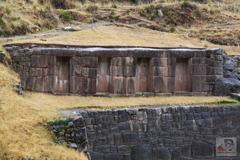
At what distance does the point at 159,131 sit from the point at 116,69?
3498 millimetres

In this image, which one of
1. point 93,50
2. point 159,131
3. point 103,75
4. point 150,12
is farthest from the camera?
point 150,12

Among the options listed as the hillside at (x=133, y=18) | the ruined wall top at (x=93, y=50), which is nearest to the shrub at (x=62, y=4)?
the hillside at (x=133, y=18)

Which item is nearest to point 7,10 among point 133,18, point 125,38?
point 125,38

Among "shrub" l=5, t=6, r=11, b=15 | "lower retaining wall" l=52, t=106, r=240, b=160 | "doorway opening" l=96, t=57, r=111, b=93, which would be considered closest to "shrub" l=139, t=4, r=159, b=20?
"shrub" l=5, t=6, r=11, b=15

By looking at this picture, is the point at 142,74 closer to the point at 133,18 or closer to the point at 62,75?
the point at 62,75

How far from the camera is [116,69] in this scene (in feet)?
74.8

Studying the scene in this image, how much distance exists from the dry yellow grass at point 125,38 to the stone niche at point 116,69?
3.29 ft

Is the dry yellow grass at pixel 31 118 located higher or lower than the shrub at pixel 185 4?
lower

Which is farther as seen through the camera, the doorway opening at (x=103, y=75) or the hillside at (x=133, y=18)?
the hillside at (x=133, y=18)

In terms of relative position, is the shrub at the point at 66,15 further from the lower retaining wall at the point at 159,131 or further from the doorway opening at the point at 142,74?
the lower retaining wall at the point at 159,131

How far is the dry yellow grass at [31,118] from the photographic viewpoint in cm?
1462

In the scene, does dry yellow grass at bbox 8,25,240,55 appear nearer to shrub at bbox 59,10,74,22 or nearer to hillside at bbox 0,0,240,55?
hillside at bbox 0,0,240,55

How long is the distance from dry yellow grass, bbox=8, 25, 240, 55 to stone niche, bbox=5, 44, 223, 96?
1.00m

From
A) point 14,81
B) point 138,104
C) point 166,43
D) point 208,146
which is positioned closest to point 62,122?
point 14,81
